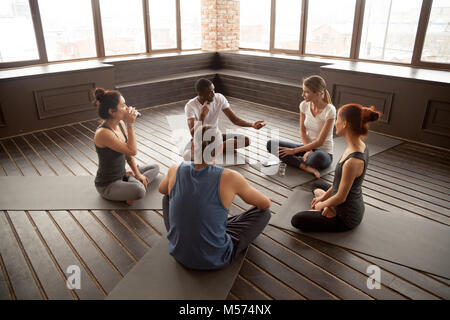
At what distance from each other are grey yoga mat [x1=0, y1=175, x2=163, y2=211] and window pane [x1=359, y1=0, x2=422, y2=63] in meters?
3.98

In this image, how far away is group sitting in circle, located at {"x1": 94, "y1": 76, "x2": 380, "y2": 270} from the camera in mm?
1569

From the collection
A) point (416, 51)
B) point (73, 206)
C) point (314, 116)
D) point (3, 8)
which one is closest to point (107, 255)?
point (73, 206)

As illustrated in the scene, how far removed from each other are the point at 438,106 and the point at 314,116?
164cm

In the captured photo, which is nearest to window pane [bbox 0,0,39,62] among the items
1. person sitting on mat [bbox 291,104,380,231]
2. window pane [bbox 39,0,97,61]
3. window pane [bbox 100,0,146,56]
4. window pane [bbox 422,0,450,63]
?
window pane [bbox 39,0,97,61]

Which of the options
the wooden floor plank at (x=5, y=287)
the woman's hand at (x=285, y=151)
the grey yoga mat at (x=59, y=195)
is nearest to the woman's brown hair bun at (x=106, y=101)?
the grey yoga mat at (x=59, y=195)

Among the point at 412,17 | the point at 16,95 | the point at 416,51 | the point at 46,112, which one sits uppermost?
the point at 412,17

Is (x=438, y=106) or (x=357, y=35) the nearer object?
(x=438, y=106)

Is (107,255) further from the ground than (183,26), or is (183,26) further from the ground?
(183,26)

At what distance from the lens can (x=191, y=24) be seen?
648 centimetres

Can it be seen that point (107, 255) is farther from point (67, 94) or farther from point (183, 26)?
point (183, 26)

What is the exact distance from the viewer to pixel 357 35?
514 centimetres

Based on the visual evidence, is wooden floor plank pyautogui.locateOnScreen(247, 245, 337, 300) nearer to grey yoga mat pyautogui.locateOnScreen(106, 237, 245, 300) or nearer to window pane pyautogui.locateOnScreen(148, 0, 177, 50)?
grey yoga mat pyautogui.locateOnScreen(106, 237, 245, 300)

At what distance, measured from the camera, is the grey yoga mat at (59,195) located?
8.16 feet

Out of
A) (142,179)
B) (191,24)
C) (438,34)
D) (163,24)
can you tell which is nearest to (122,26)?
(163,24)
